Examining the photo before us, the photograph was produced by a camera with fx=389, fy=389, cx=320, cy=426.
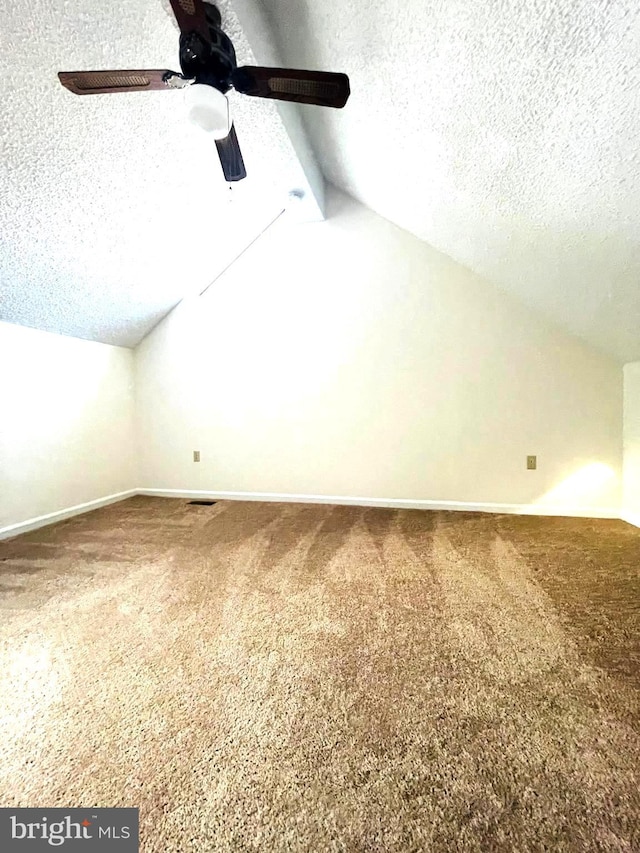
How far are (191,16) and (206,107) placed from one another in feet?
0.69

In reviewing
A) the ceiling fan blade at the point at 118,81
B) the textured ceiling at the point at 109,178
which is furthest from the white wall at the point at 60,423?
the ceiling fan blade at the point at 118,81

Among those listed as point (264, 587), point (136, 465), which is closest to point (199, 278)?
point (136, 465)

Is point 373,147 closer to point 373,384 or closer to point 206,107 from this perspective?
point 206,107

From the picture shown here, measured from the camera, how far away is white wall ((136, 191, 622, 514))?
9.32 feet

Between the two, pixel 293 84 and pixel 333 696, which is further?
pixel 293 84

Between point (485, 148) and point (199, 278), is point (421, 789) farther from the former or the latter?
point (199, 278)

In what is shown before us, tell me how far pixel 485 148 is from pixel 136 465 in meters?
3.59

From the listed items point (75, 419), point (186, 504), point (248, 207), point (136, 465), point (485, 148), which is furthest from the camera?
Answer: point (136, 465)

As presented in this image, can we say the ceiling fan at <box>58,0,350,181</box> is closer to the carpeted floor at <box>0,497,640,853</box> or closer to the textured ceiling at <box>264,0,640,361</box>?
the textured ceiling at <box>264,0,640,361</box>

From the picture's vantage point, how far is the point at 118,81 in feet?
4.06

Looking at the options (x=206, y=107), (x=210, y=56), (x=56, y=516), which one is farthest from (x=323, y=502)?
(x=210, y=56)

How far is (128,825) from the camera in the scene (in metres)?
0.80

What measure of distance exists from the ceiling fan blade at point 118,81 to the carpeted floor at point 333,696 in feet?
6.15

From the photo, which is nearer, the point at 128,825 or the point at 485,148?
the point at 128,825
